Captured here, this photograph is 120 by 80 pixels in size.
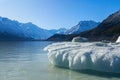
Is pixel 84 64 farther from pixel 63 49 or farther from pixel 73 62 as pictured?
pixel 63 49

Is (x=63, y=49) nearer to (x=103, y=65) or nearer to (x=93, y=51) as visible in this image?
(x=93, y=51)

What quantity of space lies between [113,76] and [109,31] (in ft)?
539

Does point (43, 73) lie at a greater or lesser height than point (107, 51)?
lesser

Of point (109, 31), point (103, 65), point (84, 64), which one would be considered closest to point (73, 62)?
point (84, 64)

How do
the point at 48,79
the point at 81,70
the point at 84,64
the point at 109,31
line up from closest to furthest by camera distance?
the point at 48,79
the point at 84,64
the point at 81,70
the point at 109,31

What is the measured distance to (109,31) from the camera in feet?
578

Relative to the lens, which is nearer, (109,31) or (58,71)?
(58,71)

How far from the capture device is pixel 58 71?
54.1 feet

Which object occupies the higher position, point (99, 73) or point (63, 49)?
point (63, 49)

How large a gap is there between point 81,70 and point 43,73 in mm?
2246

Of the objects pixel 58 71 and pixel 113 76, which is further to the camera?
pixel 58 71

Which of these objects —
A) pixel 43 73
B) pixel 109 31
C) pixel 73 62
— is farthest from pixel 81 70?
pixel 109 31

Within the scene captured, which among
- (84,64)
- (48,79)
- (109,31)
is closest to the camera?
(48,79)

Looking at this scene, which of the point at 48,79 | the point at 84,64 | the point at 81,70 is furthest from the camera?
the point at 81,70
